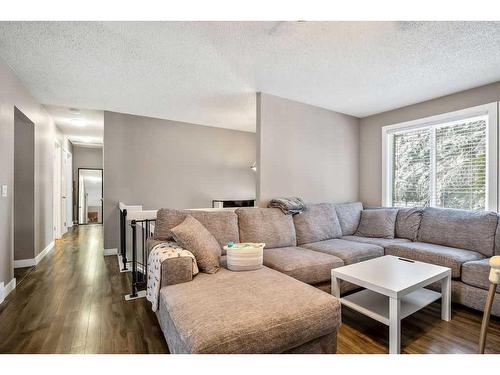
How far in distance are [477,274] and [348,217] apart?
1.52m

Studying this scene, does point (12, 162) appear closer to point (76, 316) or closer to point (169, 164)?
point (76, 316)

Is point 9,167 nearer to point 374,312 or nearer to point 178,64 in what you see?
point 178,64

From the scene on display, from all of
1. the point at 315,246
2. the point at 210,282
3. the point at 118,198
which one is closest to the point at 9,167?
the point at 118,198

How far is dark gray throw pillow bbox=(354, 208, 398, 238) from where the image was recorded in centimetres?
320

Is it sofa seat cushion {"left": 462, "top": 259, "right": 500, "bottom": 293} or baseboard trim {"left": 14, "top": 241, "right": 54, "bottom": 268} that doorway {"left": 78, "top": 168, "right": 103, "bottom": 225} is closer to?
baseboard trim {"left": 14, "top": 241, "right": 54, "bottom": 268}

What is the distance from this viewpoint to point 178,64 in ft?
7.97

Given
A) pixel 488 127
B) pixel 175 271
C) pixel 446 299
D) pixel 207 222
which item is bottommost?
pixel 446 299

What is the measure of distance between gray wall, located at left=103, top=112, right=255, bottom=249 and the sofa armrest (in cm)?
295

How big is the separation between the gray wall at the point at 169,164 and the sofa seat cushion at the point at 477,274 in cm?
391

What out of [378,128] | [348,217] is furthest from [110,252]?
[378,128]

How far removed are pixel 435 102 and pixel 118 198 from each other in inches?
191

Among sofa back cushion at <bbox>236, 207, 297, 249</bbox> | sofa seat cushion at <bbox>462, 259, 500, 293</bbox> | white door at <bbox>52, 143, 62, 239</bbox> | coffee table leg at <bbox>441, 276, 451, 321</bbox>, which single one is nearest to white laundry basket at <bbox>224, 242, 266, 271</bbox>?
sofa back cushion at <bbox>236, 207, 297, 249</bbox>

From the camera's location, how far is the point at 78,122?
473 cm

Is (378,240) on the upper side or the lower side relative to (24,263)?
upper
